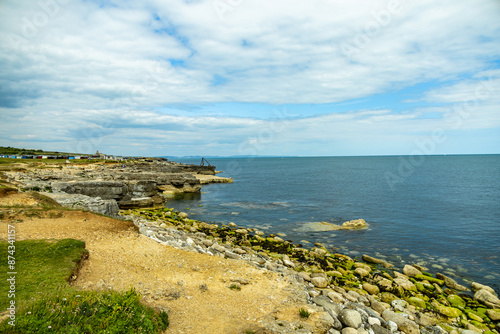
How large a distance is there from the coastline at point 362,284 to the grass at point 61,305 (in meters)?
4.22

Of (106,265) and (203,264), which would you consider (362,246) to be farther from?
(106,265)

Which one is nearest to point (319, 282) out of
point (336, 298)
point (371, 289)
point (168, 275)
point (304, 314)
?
point (336, 298)

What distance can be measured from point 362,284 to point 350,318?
25.1 ft

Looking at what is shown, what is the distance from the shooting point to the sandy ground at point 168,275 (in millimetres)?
9391

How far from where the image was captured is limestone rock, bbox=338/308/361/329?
33.0ft

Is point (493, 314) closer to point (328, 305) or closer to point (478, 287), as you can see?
point (478, 287)

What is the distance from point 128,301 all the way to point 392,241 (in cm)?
2511

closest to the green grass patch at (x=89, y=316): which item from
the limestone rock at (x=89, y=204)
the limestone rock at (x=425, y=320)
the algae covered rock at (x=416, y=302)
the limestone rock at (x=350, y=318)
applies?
the limestone rock at (x=350, y=318)

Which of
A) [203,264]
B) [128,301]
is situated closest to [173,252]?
[203,264]

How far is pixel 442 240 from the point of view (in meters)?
26.4

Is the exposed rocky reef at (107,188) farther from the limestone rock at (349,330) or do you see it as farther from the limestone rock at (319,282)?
the limestone rock at (349,330)

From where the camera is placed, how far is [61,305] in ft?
23.2

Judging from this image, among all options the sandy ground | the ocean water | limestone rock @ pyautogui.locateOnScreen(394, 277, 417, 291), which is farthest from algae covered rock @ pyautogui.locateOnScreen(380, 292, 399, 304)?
the ocean water

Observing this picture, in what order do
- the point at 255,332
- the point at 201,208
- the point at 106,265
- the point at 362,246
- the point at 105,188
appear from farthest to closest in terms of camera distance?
the point at 201,208 < the point at 105,188 < the point at 362,246 < the point at 106,265 < the point at 255,332
